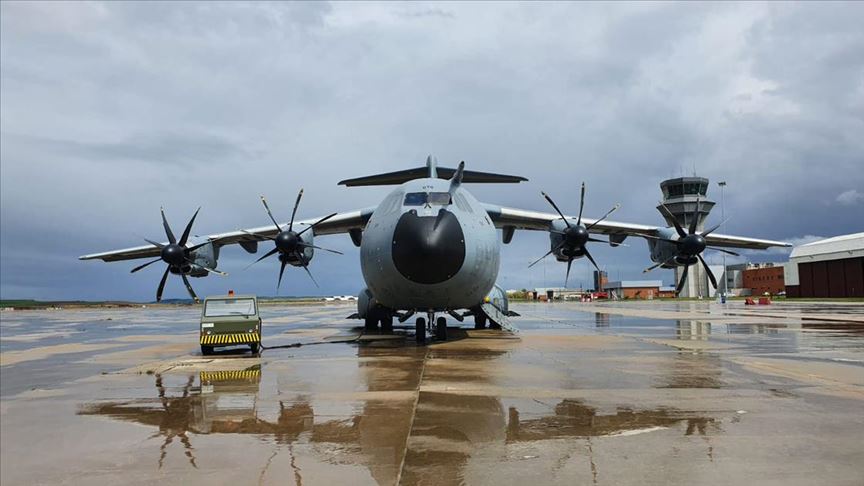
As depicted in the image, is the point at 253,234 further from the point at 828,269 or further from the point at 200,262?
the point at 828,269

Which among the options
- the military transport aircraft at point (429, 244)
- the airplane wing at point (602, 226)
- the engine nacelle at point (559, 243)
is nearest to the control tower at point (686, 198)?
the airplane wing at point (602, 226)

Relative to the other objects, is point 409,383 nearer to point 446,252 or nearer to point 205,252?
point 446,252

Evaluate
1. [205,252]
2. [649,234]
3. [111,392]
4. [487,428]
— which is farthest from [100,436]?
[649,234]

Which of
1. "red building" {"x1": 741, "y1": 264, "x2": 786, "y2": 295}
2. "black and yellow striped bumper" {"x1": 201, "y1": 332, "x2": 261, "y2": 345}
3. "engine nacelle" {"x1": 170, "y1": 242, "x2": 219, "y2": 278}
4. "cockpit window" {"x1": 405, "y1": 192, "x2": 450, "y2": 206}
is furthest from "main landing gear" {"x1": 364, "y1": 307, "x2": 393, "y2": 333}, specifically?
"red building" {"x1": 741, "y1": 264, "x2": 786, "y2": 295}

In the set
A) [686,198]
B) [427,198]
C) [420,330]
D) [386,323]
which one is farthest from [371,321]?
[686,198]

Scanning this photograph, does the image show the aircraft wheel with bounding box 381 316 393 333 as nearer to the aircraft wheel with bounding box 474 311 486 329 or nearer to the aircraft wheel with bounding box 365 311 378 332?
the aircraft wheel with bounding box 365 311 378 332

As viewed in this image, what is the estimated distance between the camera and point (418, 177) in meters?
21.8

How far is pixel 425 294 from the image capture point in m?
14.4

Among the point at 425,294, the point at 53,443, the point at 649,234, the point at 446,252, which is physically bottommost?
the point at 53,443

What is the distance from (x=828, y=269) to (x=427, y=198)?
7213 cm

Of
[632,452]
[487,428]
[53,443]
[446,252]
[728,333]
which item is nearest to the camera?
[632,452]

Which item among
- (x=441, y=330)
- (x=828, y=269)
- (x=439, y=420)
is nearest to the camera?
(x=439, y=420)

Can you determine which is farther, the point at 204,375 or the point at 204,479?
the point at 204,375

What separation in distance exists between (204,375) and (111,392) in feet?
6.40
